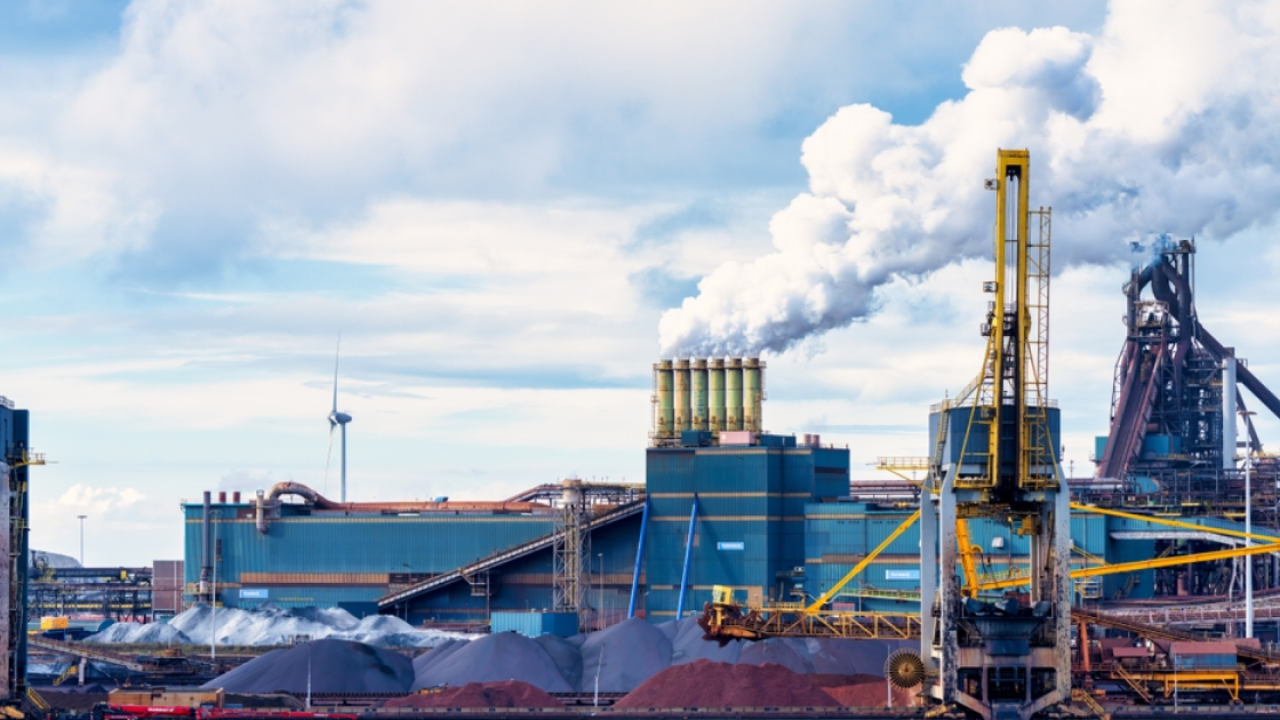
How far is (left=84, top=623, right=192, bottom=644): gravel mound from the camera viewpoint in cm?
13562

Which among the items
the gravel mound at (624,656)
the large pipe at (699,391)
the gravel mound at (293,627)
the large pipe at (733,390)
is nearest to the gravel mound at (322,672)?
the gravel mound at (624,656)

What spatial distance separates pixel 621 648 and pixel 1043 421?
4401 centimetres

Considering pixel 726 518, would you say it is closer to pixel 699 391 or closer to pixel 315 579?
pixel 699 391

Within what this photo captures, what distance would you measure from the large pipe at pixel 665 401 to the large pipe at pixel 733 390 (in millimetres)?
4110

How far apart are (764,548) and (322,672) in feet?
129

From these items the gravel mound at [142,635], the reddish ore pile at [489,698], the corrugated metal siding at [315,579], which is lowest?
the gravel mound at [142,635]

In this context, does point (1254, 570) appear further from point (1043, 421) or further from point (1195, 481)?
point (1043, 421)

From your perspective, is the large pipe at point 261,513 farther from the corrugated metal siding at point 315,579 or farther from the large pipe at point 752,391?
the large pipe at point 752,391

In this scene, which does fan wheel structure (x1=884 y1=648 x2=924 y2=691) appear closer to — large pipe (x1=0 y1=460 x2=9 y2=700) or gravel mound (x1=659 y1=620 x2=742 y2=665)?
large pipe (x1=0 y1=460 x2=9 y2=700)

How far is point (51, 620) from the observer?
146m

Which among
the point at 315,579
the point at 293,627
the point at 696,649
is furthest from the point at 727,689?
the point at 315,579

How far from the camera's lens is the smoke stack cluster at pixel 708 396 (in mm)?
132500

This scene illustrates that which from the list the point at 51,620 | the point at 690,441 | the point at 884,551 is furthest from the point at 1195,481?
the point at 51,620

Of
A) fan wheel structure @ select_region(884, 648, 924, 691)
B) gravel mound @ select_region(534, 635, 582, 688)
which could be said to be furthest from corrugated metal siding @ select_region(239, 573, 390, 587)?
fan wheel structure @ select_region(884, 648, 924, 691)
